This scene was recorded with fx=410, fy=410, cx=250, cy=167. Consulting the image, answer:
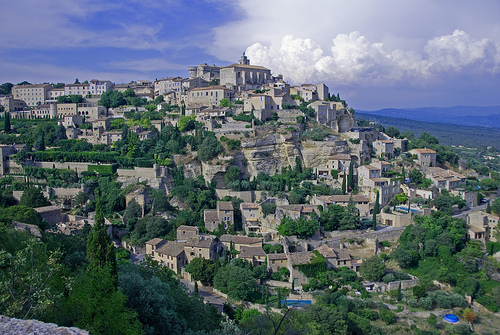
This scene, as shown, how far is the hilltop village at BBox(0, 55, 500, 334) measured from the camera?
2858 centimetres

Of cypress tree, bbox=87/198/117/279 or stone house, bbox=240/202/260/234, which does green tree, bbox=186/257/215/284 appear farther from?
cypress tree, bbox=87/198/117/279

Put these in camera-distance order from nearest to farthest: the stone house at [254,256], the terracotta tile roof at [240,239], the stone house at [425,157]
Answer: the stone house at [254,256] < the terracotta tile roof at [240,239] < the stone house at [425,157]

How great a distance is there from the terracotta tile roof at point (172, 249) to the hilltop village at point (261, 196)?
3.9 inches

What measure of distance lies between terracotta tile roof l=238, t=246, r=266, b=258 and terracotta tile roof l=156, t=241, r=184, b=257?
15.2 feet

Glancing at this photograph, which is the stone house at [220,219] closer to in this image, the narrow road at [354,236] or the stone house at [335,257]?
the narrow road at [354,236]

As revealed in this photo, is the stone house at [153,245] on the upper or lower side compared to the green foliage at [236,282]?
upper

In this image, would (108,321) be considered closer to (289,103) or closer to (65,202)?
(65,202)

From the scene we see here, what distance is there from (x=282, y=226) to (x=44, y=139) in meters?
30.6

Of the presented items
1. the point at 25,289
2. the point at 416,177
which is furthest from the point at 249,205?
the point at 25,289

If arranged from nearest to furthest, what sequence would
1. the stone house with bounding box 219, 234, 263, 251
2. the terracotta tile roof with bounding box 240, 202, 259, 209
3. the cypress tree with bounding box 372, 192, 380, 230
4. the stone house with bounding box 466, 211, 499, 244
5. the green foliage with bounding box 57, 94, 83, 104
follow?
the stone house with bounding box 219, 234, 263, 251
the stone house with bounding box 466, 211, 499, 244
the cypress tree with bounding box 372, 192, 380, 230
the terracotta tile roof with bounding box 240, 202, 259, 209
the green foliage with bounding box 57, 94, 83, 104

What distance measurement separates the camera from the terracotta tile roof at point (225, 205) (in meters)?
34.9

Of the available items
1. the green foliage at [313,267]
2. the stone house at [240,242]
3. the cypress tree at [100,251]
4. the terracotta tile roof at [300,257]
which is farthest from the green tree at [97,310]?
the stone house at [240,242]

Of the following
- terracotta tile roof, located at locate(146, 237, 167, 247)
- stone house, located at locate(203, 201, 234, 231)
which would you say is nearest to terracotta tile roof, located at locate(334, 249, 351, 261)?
stone house, located at locate(203, 201, 234, 231)

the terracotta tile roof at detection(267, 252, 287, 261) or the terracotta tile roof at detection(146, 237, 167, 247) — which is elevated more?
the terracotta tile roof at detection(146, 237, 167, 247)
